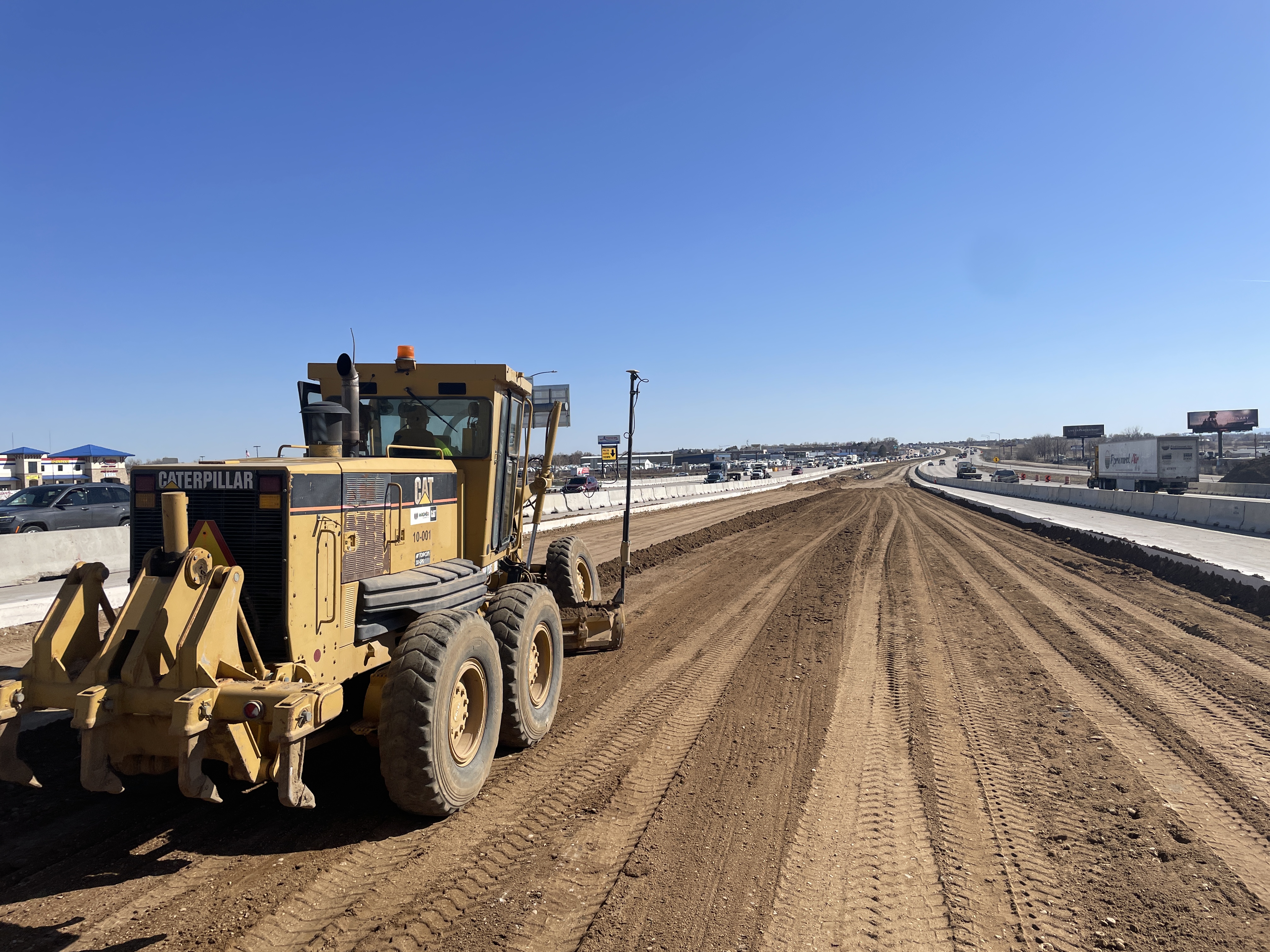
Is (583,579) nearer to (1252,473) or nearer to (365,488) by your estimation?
(365,488)

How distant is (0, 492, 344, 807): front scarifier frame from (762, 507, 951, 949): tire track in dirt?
275 centimetres

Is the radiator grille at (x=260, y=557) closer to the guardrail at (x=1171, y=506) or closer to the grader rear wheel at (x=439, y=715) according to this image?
the grader rear wheel at (x=439, y=715)

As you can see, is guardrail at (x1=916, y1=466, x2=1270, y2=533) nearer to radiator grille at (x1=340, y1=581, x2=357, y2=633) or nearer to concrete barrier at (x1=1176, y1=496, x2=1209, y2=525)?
concrete barrier at (x1=1176, y1=496, x2=1209, y2=525)

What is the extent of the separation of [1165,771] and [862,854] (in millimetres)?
2822

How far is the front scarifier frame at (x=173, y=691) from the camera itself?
11.8 ft

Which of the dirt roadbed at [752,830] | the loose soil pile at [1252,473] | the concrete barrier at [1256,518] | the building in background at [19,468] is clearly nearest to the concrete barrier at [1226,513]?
the concrete barrier at [1256,518]

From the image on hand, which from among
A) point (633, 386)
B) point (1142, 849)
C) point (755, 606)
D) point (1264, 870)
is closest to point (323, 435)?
point (633, 386)

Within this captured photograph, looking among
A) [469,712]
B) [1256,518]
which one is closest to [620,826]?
[469,712]

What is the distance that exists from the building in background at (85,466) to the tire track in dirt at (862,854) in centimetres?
2271

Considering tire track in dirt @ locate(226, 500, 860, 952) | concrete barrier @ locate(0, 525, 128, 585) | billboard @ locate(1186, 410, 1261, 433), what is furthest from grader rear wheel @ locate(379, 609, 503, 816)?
billboard @ locate(1186, 410, 1261, 433)

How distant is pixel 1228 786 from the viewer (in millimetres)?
5000

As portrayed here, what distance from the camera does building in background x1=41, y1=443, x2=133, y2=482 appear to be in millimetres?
32125

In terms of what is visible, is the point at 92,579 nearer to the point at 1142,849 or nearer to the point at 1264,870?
the point at 1142,849

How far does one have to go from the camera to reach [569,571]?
27.8ft
